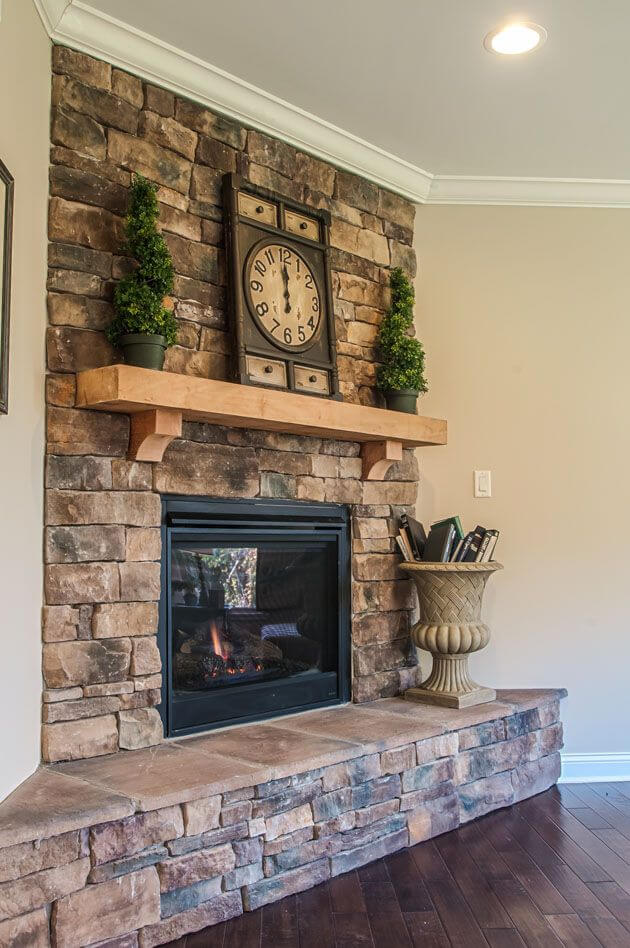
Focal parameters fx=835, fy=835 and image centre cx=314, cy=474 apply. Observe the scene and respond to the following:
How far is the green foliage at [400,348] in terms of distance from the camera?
3240mm

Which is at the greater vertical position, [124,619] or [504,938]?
[124,619]

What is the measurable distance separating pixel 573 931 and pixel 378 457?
5.56 feet

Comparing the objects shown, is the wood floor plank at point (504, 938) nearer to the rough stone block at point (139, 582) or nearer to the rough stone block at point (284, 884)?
the rough stone block at point (284, 884)

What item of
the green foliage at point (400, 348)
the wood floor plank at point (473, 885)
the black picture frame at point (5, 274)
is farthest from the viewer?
the green foliage at point (400, 348)

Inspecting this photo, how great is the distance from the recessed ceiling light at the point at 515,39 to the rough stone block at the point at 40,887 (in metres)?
2.57

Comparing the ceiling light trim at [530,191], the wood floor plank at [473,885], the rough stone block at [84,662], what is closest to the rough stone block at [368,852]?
the wood floor plank at [473,885]

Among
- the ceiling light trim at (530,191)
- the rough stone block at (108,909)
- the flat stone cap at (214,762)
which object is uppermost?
the ceiling light trim at (530,191)

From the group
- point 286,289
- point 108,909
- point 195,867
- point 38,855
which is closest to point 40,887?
point 38,855

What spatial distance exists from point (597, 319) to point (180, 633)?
225 cm

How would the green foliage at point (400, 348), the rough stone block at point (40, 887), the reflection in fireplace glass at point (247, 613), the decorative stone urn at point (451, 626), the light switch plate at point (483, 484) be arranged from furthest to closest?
the light switch plate at point (483, 484)
the green foliage at point (400, 348)
the decorative stone urn at point (451, 626)
the reflection in fireplace glass at point (247, 613)
the rough stone block at point (40, 887)

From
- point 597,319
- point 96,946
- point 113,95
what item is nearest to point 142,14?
point 113,95

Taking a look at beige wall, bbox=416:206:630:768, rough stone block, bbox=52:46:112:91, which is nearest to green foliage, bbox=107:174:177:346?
rough stone block, bbox=52:46:112:91

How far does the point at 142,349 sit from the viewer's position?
2.42m

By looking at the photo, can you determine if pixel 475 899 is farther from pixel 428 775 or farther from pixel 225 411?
pixel 225 411
